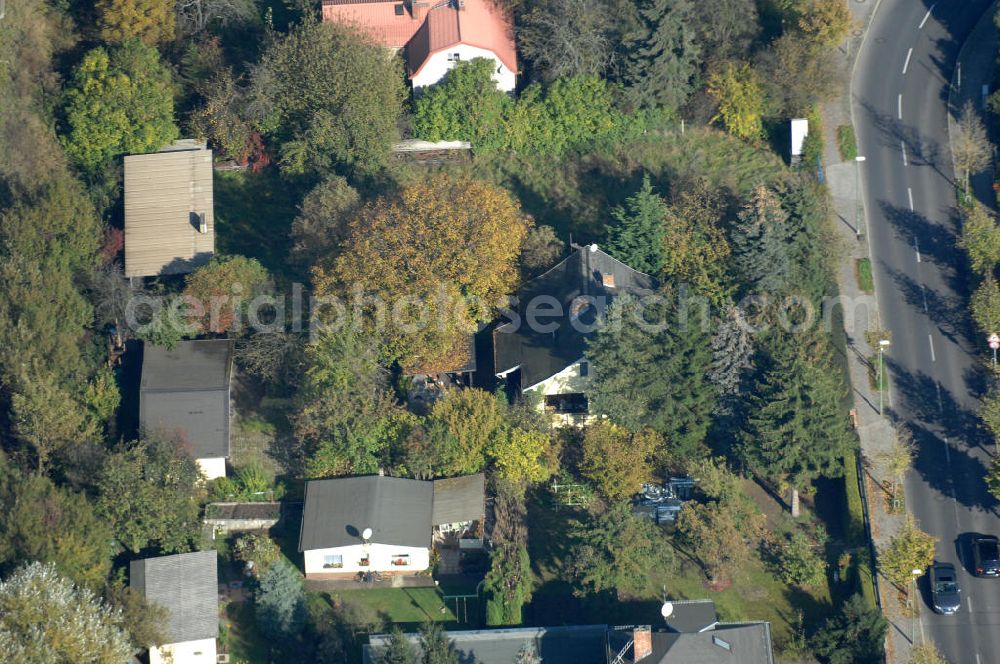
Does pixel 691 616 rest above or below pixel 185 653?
above

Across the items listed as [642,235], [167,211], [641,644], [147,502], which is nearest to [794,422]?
[642,235]

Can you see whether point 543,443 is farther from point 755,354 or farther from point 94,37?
point 94,37

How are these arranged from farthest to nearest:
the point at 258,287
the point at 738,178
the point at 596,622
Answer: the point at 738,178 < the point at 258,287 < the point at 596,622

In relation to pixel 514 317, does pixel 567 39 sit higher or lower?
higher

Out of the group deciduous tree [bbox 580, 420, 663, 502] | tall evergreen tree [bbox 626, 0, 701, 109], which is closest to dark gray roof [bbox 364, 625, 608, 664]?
deciduous tree [bbox 580, 420, 663, 502]

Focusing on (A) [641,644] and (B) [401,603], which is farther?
(B) [401,603]

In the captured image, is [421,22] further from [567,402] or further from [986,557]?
[986,557]

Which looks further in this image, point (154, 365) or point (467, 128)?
point (467, 128)

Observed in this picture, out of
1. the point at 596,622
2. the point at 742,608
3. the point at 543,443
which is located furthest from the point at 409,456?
the point at 742,608
